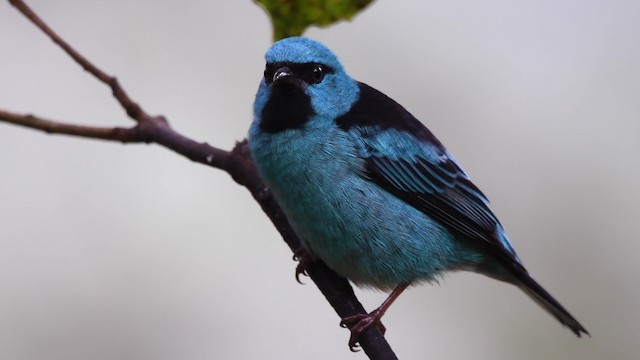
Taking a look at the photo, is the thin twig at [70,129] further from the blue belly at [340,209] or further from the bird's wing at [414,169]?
the bird's wing at [414,169]

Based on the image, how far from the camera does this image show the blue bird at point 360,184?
109 inches

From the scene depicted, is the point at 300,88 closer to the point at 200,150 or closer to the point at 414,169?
the point at 200,150

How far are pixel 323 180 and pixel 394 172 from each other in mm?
312

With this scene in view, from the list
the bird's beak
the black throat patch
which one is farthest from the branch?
the bird's beak

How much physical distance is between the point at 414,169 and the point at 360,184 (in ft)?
0.86

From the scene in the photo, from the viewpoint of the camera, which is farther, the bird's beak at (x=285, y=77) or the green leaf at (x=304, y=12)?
the bird's beak at (x=285, y=77)

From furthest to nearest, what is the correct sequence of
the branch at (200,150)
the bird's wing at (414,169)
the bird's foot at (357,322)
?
the bird's wing at (414,169) → the bird's foot at (357,322) → the branch at (200,150)

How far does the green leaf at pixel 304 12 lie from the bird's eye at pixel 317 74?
7.9 inches

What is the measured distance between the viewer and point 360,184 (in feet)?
9.36

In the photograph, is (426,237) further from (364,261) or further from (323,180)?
(323,180)

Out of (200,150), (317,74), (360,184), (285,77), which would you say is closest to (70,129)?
(200,150)

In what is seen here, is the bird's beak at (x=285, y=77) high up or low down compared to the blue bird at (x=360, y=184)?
up

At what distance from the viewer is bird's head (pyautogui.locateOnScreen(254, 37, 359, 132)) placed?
8.79 ft

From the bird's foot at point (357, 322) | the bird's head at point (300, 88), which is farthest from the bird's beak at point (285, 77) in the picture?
the bird's foot at point (357, 322)
